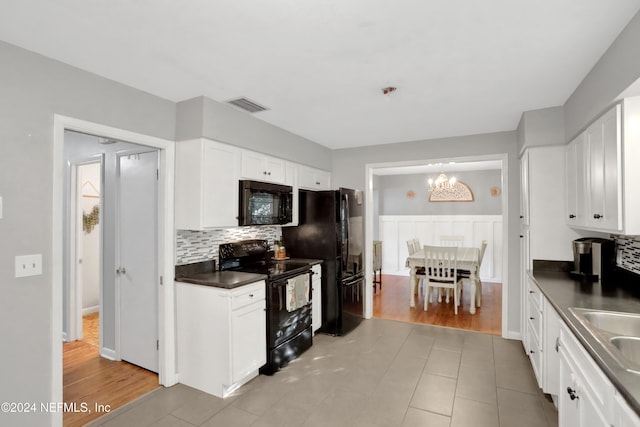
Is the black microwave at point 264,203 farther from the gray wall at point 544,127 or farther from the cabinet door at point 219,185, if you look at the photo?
the gray wall at point 544,127

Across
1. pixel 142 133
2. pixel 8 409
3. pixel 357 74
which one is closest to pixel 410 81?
pixel 357 74

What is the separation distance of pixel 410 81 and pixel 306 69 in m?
0.80

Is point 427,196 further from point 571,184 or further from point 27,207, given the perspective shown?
point 27,207

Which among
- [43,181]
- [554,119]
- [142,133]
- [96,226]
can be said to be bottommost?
[96,226]

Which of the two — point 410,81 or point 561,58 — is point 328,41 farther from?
point 561,58

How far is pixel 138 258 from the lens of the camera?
3010 millimetres

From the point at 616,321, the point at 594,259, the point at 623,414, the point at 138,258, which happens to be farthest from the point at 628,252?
the point at 138,258

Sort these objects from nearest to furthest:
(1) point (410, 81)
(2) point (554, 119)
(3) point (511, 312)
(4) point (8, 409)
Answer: (4) point (8, 409), (1) point (410, 81), (2) point (554, 119), (3) point (511, 312)

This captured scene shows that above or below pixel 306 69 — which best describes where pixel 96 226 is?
below

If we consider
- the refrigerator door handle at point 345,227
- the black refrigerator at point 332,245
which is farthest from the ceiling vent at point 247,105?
the refrigerator door handle at point 345,227

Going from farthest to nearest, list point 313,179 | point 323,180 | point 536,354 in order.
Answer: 1. point 323,180
2. point 313,179
3. point 536,354

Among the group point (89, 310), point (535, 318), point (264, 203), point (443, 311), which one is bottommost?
point (443, 311)

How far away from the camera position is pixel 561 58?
2.08m

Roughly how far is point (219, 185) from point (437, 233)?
20.0 ft
